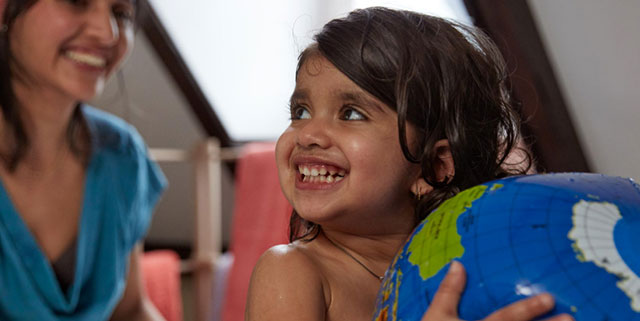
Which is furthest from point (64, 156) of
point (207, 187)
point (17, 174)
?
point (207, 187)

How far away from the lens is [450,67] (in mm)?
892

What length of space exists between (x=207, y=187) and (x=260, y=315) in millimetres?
1941

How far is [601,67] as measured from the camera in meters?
1.53

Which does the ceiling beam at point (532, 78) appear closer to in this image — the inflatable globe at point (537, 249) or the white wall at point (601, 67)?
the white wall at point (601, 67)

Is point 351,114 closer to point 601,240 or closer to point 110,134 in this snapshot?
point 601,240

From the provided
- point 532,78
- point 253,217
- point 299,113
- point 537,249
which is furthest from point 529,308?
point 253,217

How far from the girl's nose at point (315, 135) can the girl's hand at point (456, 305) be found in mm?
268

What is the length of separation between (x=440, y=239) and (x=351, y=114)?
254 millimetres

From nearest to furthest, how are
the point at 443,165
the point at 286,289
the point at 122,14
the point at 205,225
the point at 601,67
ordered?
the point at 286,289 < the point at 443,165 < the point at 601,67 < the point at 122,14 < the point at 205,225

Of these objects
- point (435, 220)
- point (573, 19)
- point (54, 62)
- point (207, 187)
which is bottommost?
point (207, 187)

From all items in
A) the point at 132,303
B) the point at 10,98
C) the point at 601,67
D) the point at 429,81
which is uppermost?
the point at 10,98

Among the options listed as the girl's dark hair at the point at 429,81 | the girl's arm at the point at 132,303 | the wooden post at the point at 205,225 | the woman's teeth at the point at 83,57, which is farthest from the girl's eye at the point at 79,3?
the wooden post at the point at 205,225

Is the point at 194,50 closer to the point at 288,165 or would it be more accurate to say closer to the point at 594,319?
the point at 288,165

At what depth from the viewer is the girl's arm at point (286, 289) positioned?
31.3 inches
